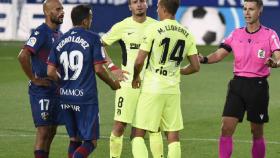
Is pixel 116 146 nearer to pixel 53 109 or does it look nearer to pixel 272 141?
pixel 53 109

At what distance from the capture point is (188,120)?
1551cm

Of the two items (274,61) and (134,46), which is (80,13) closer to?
(134,46)

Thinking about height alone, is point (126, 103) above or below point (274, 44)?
below

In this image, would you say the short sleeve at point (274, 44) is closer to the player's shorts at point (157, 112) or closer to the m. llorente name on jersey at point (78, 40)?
the player's shorts at point (157, 112)

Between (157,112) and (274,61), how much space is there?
5.08 feet

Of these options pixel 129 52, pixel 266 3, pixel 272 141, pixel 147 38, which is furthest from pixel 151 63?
pixel 266 3

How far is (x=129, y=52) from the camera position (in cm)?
1109

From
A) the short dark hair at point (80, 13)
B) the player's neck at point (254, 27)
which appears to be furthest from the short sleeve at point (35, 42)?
the player's neck at point (254, 27)

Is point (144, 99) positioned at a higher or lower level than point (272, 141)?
higher

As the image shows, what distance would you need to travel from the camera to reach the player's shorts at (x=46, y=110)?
10.5 metres

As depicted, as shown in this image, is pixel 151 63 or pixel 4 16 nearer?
pixel 151 63

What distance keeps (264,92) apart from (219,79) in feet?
35.8

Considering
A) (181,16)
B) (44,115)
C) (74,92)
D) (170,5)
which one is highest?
(170,5)

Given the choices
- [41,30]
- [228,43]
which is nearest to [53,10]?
[41,30]
